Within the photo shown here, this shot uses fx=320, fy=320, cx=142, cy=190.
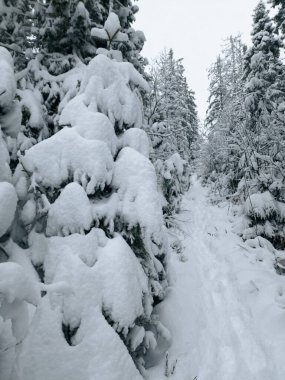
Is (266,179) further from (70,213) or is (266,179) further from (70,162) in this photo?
(70,213)

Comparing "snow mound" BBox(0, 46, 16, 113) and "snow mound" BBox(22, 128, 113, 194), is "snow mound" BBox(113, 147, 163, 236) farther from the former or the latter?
"snow mound" BBox(0, 46, 16, 113)

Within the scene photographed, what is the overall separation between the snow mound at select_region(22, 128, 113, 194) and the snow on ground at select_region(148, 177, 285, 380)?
2.84 meters

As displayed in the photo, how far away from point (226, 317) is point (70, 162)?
13.8 feet

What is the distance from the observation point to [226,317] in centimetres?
615

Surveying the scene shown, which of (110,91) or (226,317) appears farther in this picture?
(226,317)

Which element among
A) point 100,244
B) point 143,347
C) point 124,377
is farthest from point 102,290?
point 143,347

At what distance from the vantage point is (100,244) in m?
4.26

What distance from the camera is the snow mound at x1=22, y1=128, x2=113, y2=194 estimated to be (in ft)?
14.4

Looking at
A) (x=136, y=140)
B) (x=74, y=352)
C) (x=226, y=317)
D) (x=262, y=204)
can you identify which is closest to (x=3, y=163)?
(x=74, y=352)

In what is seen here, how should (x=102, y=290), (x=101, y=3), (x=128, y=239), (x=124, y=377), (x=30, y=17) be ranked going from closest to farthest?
(x=124, y=377)
(x=102, y=290)
(x=128, y=239)
(x=30, y=17)
(x=101, y=3)

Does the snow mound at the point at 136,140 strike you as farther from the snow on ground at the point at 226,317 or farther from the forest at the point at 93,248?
the snow on ground at the point at 226,317

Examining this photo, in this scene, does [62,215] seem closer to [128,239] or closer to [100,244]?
[100,244]

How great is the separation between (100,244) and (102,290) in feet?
2.14

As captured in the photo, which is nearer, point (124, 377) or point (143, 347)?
point (124, 377)
